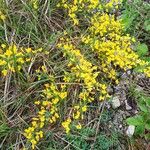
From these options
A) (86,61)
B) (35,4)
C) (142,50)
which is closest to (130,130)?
(86,61)

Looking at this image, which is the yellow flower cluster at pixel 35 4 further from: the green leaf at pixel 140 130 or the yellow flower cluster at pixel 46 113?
the green leaf at pixel 140 130

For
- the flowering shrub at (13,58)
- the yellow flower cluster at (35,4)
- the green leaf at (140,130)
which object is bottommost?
the green leaf at (140,130)

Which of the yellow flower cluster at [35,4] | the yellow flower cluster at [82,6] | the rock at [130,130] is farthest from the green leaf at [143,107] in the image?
the yellow flower cluster at [35,4]

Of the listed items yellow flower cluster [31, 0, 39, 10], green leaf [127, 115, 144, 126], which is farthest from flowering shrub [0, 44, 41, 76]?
green leaf [127, 115, 144, 126]

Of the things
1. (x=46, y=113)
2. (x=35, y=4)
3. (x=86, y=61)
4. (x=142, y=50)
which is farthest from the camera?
Answer: (x=142, y=50)

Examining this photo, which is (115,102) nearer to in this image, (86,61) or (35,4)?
(86,61)

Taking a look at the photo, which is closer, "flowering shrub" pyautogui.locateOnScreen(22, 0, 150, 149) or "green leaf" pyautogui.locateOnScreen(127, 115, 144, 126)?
"flowering shrub" pyautogui.locateOnScreen(22, 0, 150, 149)

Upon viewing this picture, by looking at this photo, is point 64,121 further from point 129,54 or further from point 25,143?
point 129,54

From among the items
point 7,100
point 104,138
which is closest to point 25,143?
point 7,100

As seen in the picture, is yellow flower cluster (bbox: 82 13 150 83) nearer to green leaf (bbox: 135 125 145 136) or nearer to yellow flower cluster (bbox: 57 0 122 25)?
yellow flower cluster (bbox: 57 0 122 25)
